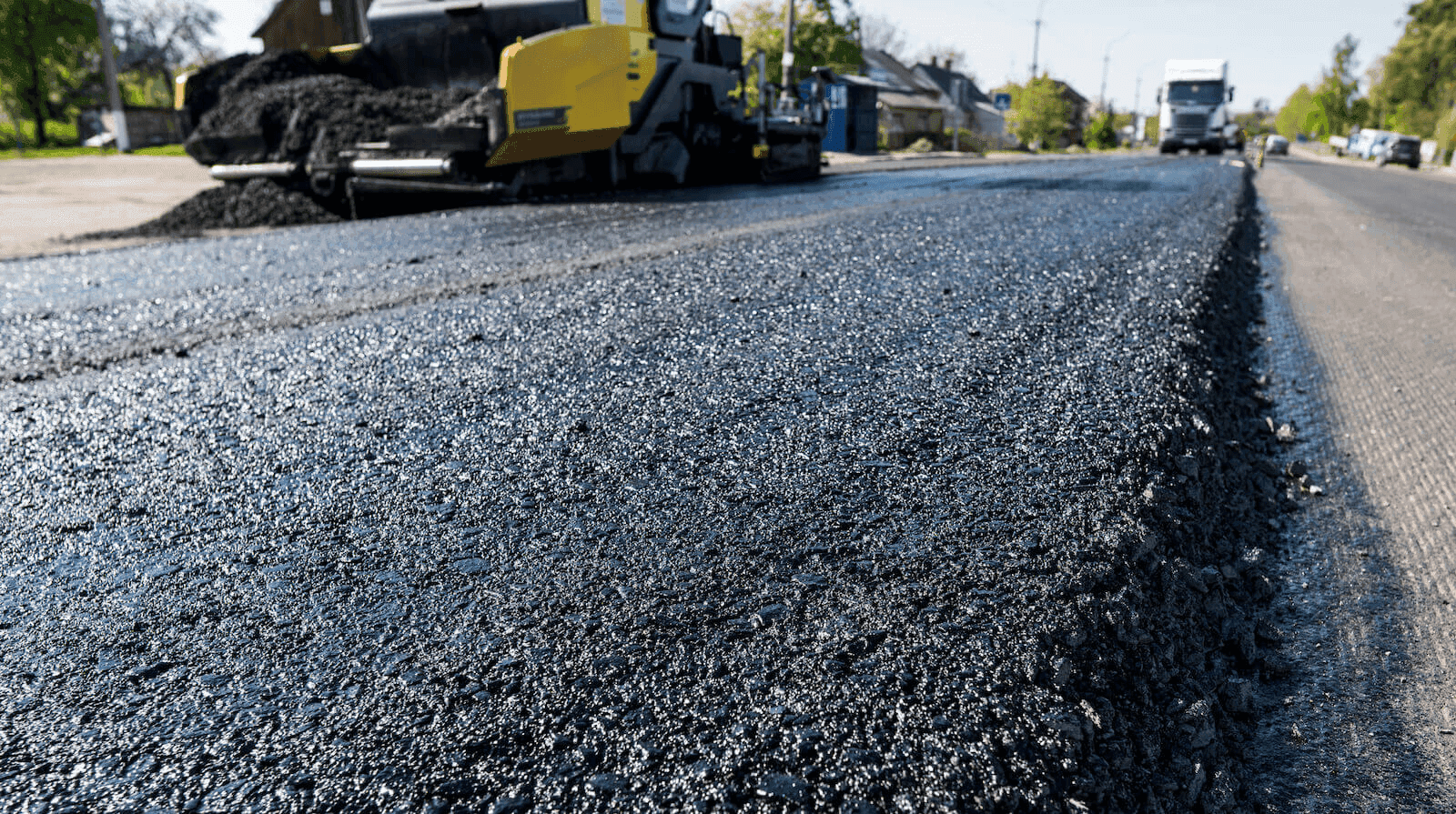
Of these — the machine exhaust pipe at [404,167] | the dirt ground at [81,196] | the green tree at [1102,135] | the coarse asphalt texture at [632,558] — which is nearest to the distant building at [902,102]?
the green tree at [1102,135]

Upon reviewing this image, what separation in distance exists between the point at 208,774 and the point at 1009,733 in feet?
3.51

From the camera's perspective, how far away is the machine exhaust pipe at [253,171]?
8.67 m

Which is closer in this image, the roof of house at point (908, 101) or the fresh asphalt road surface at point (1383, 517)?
the fresh asphalt road surface at point (1383, 517)

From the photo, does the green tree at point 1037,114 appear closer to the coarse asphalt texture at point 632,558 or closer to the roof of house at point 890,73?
the roof of house at point 890,73

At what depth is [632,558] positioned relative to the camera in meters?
1.68

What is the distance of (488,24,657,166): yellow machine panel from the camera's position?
820 centimetres

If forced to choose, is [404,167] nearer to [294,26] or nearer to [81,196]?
[81,196]

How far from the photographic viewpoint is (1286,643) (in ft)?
5.90

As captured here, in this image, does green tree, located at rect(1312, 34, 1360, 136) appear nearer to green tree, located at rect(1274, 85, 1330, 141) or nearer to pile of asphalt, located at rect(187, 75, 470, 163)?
green tree, located at rect(1274, 85, 1330, 141)

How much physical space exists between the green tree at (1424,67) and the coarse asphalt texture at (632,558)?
7990 centimetres

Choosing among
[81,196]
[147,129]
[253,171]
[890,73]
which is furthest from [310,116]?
[890,73]

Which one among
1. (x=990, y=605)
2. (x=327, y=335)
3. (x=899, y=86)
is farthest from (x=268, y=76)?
(x=899, y=86)

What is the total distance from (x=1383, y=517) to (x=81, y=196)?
14646mm

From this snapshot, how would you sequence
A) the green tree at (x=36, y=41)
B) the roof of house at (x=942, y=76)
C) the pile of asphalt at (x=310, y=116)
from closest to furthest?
the pile of asphalt at (x=310, y=116), the green tree at (x=36, y=41), the roof of house at (x=942, y=76)
